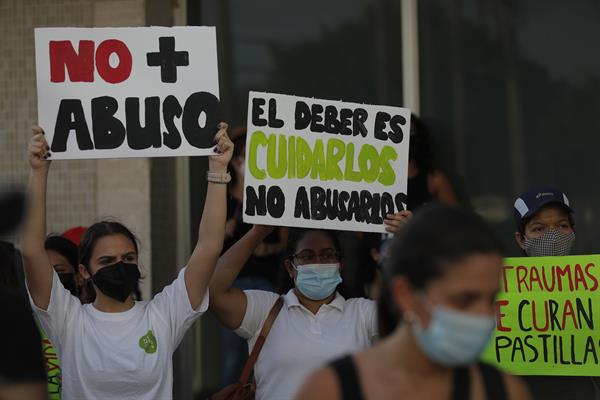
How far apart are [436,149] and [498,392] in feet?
14.4

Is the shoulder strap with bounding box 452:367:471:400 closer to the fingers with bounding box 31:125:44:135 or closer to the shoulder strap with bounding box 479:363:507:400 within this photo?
the shoulder strap with bounding box 479:363:507:400

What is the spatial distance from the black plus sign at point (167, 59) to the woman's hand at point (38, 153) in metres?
0.62

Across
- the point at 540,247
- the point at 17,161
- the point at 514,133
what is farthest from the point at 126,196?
the point at 540,247

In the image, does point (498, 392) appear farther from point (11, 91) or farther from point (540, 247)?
point (11, 91)

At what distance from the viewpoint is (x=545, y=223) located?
566cm

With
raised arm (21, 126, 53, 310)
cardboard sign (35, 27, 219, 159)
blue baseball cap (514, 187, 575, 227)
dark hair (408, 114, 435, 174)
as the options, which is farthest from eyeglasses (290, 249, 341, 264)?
dark hair (408, 114, 435, 174)

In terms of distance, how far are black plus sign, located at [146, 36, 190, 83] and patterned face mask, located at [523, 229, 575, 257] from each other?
186 cm

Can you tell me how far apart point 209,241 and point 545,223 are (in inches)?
65.9

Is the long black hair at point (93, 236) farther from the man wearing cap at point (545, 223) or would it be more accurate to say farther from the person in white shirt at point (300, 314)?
the man wearing cap at point (545, 223)

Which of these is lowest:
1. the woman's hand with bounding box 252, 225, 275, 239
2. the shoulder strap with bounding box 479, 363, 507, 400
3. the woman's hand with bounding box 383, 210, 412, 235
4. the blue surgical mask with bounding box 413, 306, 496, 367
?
the shoulder strap with bounding box 479, 363, 507, 400

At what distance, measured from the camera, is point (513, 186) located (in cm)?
724

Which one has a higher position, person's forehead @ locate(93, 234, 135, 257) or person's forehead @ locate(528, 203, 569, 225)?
person's forehead @ locate(528, 203, 569, 225)

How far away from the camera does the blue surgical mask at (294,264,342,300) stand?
5238 mm

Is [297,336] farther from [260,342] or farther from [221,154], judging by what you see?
[221,154]
